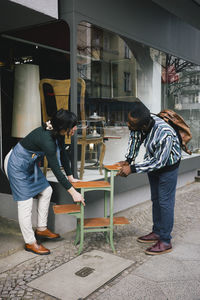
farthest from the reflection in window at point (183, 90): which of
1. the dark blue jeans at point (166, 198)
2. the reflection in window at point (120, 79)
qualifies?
the dark blue jeans at point (166, 198)

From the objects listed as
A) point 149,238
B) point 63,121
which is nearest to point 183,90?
point 149,238

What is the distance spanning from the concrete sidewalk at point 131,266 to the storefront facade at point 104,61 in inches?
27.9

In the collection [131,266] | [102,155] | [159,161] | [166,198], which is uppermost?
[159,161]

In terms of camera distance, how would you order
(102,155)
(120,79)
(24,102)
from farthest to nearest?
(120,79)
(102,155)
(24,102)

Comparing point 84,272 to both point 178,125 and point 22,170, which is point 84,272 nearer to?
point 22,170

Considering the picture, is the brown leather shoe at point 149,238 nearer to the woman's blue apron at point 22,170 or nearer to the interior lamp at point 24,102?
the woman's blue apron at point 22,170

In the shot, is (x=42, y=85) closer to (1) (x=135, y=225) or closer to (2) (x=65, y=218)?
(2) (x=65, y=218)

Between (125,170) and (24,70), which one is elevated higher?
(24,70)

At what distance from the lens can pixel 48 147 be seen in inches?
125

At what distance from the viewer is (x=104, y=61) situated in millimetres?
5453

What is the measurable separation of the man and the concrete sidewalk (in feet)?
0.83

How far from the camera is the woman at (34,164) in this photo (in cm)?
318

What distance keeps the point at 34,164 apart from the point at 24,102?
72.2 inches

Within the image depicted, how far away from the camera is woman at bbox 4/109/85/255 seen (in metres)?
3.18
